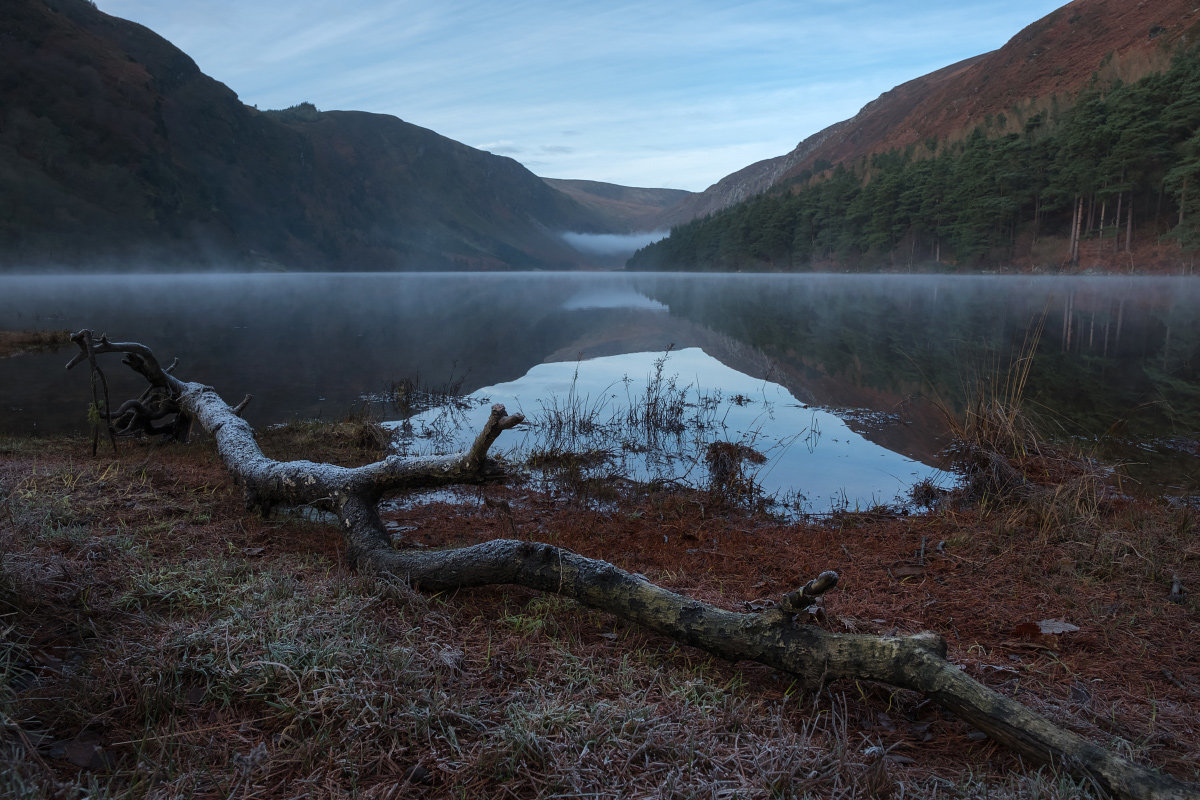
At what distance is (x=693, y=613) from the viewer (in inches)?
112

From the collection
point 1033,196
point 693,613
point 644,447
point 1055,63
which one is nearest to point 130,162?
point 1033,196

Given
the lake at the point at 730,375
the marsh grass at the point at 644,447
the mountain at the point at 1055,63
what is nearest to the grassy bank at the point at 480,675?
the marsh grass at the point at 644,447

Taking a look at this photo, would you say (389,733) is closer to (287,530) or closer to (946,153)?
(287,530)

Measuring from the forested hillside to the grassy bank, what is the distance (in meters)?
49.7

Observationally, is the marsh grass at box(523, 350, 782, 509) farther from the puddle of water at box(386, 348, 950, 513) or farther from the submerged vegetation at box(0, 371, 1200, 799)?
the submerged vegetation at box(0, 371, 1200, 799)

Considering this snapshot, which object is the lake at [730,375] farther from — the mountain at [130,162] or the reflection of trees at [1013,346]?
the mountain at [130,162]

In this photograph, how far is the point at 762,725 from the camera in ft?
7.50

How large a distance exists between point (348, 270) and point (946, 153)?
122663 millimetres

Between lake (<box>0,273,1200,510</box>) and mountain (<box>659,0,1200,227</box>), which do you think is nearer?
lake (<box>0,273,1200,510</box>)

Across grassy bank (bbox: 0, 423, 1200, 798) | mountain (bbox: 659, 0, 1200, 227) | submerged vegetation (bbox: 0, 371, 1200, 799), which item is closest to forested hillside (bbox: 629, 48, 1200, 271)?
mountain (bbox: 659, 0, 1200, 227)

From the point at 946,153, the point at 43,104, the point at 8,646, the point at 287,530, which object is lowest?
the point at 287,530

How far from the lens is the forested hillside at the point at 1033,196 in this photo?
4438 cm

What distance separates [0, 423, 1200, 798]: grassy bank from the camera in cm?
199

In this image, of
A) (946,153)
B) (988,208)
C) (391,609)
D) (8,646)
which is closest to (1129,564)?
(391,609)
